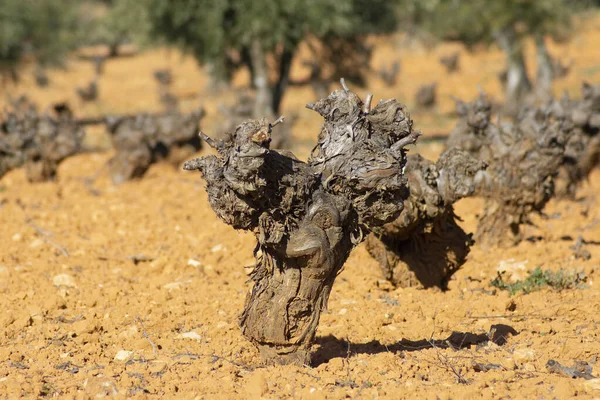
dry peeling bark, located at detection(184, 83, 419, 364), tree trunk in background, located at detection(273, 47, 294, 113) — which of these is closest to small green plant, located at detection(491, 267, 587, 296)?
dry peeling bark, located at detection(184, 83, 419, 364)

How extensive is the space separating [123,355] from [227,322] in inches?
33.4

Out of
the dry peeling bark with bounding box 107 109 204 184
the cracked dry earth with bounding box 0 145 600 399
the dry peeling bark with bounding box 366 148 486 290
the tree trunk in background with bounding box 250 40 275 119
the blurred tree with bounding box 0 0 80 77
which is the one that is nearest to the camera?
the cracked dry earth with bounding box 0 145 600 399

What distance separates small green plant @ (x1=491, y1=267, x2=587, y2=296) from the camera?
19.8 ft

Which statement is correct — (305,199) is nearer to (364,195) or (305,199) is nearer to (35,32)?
(364,195)

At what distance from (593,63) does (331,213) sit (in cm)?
3082

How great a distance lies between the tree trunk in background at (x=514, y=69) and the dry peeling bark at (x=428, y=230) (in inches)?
620

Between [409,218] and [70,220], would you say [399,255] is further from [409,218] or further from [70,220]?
[70,220]

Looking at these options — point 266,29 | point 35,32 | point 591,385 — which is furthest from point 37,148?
point 35,32

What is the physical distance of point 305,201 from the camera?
4.19 m

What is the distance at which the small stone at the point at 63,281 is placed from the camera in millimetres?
6395

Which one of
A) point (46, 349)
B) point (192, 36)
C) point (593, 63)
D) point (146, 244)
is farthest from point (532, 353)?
point (593, 63)

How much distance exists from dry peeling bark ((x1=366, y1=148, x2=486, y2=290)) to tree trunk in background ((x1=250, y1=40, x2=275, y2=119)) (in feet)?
37.1

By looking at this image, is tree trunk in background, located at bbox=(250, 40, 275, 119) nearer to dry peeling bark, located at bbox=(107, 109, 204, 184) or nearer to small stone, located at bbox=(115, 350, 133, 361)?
dry peeling bark, located at bbox=(107, 109, 204, 184)

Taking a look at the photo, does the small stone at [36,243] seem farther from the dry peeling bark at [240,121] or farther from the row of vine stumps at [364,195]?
the dry peeling bark at [240,121]
